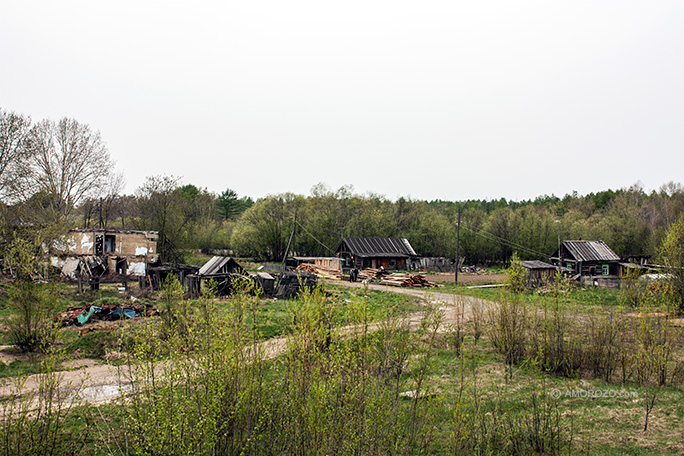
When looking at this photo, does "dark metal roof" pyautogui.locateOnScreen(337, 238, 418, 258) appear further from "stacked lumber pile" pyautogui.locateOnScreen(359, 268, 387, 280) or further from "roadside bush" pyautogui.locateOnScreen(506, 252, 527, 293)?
"roadside bush" pyautogui.locateOnScreen(506, 252, 527, 293)

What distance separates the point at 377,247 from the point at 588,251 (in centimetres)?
2034

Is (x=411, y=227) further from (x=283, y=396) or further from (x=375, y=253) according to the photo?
(x=283, y=396)

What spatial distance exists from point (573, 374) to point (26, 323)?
591 inches

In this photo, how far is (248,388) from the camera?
4789 millimetres

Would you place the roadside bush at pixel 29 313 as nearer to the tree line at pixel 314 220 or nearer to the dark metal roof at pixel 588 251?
the tree line at pixel 314 220

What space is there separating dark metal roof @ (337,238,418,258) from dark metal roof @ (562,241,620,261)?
52.6 ft

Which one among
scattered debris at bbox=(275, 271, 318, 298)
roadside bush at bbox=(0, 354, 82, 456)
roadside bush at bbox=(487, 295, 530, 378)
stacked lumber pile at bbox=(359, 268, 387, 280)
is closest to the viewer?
roadside bush at bbox=(0, 354, 82, 456)

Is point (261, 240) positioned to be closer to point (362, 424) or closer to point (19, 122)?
point (19, 122)

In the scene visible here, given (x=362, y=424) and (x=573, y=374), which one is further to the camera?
(x=573, y=374)

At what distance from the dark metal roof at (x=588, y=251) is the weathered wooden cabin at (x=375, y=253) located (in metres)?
16.0

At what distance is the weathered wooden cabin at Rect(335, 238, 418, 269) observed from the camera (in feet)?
142

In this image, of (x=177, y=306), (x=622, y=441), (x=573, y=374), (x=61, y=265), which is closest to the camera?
(x=622, y=441)

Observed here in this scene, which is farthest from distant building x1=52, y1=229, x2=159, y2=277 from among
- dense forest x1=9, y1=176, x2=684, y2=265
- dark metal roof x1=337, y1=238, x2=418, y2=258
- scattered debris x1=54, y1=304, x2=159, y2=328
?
dark metal roof x1=337, y1=238, x2=418, y2=258

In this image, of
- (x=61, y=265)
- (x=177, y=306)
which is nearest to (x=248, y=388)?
(x=177, y=306)
